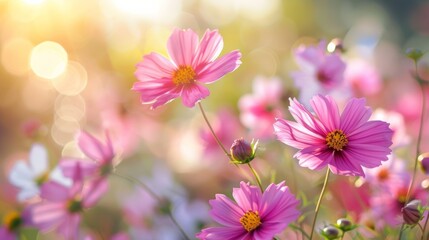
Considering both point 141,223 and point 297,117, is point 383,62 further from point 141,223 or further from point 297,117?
point 297,117

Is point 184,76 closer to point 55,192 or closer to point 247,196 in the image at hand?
point 247,196

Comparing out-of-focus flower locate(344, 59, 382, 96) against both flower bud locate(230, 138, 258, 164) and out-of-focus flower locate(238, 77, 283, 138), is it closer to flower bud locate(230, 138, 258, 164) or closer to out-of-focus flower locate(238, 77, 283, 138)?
out-of-focus flower locate(238, 77, 283, 138)

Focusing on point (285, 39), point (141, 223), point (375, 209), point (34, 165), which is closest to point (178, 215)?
point (141, 223)

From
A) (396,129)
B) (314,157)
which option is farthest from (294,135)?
(396,129)

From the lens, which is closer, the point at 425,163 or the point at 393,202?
the point at 425,163

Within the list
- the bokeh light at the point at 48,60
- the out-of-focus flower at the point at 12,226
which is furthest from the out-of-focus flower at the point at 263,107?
the bokeh light at the point at 48,60

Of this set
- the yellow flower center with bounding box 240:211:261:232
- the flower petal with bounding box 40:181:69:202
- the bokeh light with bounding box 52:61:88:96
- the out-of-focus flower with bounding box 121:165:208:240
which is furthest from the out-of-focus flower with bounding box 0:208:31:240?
the bokeh light with bounding box 52:61:88:96
